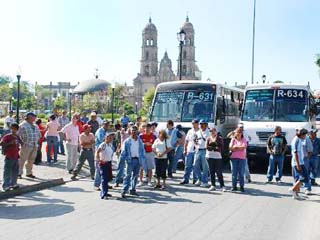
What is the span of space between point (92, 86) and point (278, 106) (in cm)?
10733

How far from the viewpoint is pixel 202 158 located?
13.4 m

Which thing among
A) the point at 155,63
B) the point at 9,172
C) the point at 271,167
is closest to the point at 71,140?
the point at 9,172

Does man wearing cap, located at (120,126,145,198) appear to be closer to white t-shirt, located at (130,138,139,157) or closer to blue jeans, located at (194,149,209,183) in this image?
white t-shirt, located at (130,138,139,157)

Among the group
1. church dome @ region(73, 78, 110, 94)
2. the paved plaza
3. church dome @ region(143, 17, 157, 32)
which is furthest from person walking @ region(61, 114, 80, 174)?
church dome @ region(73, 78, 110, 94)

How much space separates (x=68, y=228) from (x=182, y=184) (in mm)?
5754

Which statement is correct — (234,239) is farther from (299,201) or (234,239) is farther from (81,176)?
(81,176)

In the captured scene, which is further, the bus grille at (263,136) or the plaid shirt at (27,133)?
the bus grille at (263,136)

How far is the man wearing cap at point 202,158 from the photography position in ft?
43.6

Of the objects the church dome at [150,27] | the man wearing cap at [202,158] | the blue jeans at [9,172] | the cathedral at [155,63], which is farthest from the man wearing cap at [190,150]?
the church dome at [150,27]

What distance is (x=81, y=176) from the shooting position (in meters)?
14.9

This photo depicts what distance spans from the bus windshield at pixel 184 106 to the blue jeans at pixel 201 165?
415 centimetres

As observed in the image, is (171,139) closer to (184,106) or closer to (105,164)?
(105,164)

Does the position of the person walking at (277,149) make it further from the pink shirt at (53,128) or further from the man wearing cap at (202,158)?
the pink shirt at (53,128)

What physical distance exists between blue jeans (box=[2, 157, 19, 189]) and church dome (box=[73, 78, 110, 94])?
108m
